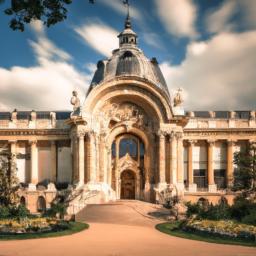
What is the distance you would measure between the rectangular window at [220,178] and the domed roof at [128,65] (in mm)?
12974

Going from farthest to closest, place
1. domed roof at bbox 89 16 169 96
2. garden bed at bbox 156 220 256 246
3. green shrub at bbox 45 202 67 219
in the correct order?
1. domed roof at bbox 89 16 169 96
2. green shrub at bbox 45 202 67 219
3. garden bed at bbox 156 220 256 246

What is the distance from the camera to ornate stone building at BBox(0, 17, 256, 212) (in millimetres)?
47125

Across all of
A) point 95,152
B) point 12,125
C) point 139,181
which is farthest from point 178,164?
point 12,125

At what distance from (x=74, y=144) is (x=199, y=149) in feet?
58.0

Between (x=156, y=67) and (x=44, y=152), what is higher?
(x=156, y=67)

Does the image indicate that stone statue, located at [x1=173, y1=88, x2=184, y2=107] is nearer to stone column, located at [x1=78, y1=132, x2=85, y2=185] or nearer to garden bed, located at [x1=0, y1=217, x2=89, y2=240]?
stone column, located at [x1=78, y1=132, x2=85, y2=185]

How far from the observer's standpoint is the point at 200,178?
54.9 metres

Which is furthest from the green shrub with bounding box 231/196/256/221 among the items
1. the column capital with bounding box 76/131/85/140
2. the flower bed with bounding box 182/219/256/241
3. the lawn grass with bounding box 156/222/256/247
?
the column capital with bounding box 76/131/85/140

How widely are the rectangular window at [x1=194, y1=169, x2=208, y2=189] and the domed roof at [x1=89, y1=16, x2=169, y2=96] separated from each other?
11.8 meters

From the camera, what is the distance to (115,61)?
52719 millimetres

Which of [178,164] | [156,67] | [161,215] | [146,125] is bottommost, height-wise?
[161,215]

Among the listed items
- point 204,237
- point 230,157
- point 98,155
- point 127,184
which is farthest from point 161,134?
point 204,237

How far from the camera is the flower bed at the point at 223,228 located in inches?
951

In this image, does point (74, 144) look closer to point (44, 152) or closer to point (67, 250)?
point (44, 152)
